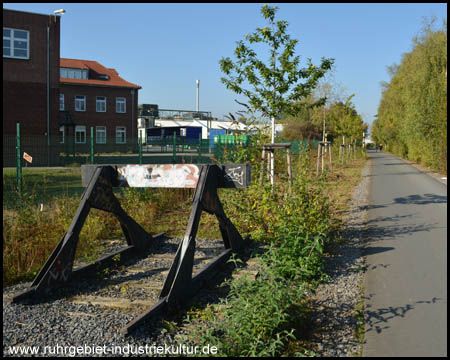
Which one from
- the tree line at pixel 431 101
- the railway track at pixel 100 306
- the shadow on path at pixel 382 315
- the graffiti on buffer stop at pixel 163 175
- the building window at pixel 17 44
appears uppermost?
the building window at pixel 17 44

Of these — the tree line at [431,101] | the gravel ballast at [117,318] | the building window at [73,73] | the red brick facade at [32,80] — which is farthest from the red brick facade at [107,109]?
the gravel ballast at [117,318]

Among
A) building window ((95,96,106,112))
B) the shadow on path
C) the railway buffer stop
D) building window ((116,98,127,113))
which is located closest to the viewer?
the shadow on path

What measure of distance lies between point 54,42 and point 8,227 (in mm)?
26730

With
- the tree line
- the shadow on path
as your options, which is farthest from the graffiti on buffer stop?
the tree line

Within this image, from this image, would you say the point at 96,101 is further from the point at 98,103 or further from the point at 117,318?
the point at 117,318

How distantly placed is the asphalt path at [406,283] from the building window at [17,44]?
2625 centimetres

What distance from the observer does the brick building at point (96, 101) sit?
1732 inches

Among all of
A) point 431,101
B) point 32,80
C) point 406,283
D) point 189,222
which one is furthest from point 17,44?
point 406,283

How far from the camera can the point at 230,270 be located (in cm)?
561

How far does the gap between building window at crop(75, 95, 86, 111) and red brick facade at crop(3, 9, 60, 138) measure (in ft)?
48.1

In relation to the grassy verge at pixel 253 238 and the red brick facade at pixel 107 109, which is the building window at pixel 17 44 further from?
the grassy verge at pixel 253 238

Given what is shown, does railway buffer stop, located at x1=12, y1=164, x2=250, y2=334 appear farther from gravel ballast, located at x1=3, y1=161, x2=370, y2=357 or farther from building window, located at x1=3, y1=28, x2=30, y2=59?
building window, located at x1=3, y1=28, x2=30, y2=59

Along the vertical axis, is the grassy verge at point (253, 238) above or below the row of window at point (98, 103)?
below

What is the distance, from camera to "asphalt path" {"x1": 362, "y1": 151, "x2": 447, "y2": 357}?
374cm
